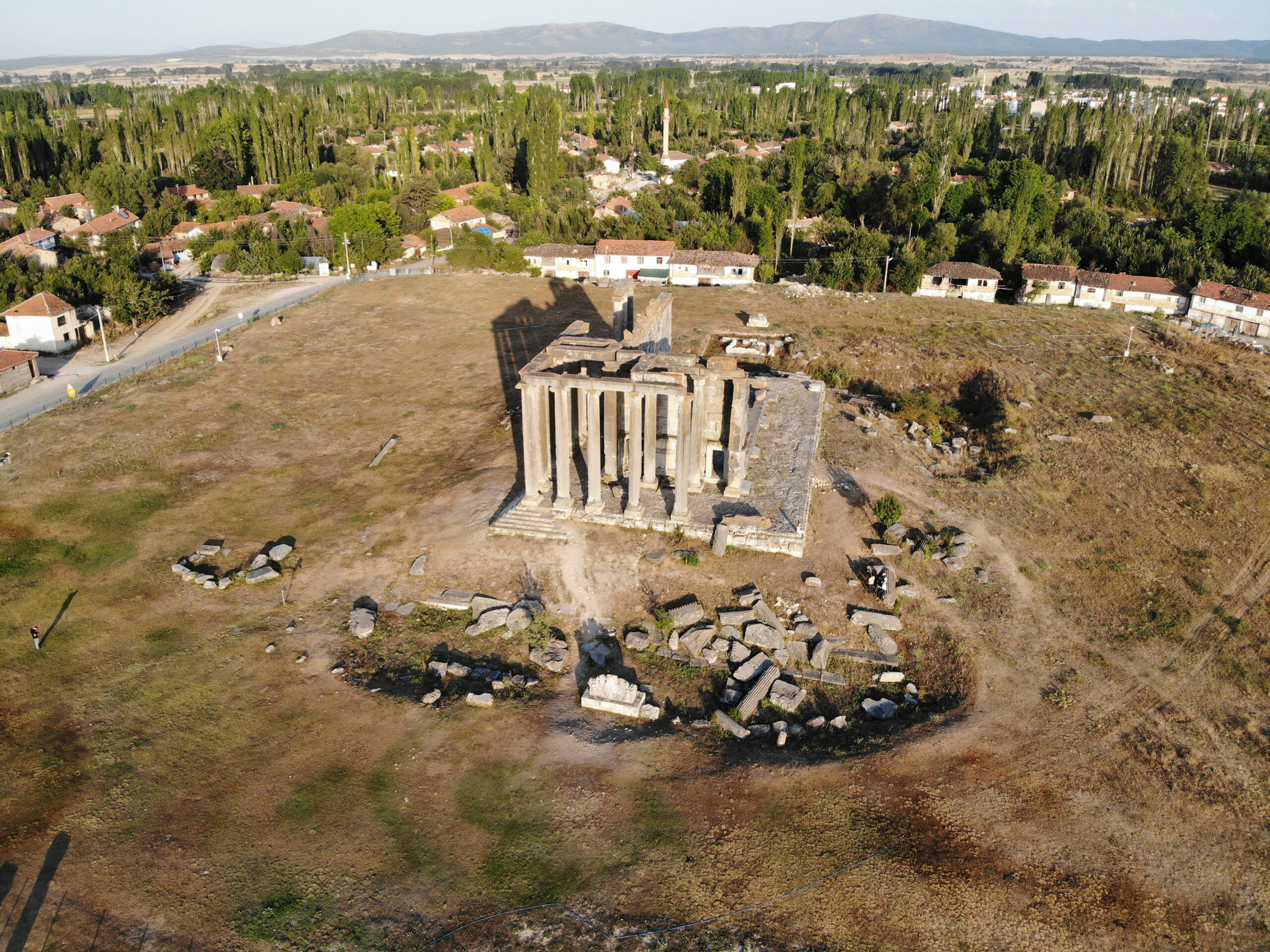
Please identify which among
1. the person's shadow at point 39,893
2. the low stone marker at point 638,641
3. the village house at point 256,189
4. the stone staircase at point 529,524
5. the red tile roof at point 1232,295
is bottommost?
the low stone marker at point 638,641

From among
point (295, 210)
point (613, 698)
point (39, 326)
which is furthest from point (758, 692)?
point (295, 210)

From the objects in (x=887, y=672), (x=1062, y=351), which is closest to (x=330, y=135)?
(x=1062, y=351)

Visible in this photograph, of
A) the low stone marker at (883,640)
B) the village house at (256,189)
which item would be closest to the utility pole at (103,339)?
the village house at (256,189)

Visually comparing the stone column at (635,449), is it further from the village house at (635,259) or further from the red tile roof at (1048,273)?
the red tile roof at (1048,273)

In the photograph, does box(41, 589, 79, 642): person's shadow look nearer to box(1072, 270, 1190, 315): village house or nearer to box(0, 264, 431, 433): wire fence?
box(0, 264, 431, 433): wire fence

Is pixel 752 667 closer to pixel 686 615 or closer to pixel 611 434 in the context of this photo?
pixel 686 615

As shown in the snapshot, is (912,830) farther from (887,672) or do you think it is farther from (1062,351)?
(1062,351)

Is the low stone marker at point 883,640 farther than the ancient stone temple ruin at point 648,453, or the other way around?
the ancient stone temple ruin at point 648,453

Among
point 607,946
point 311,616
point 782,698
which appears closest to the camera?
point 607,946
